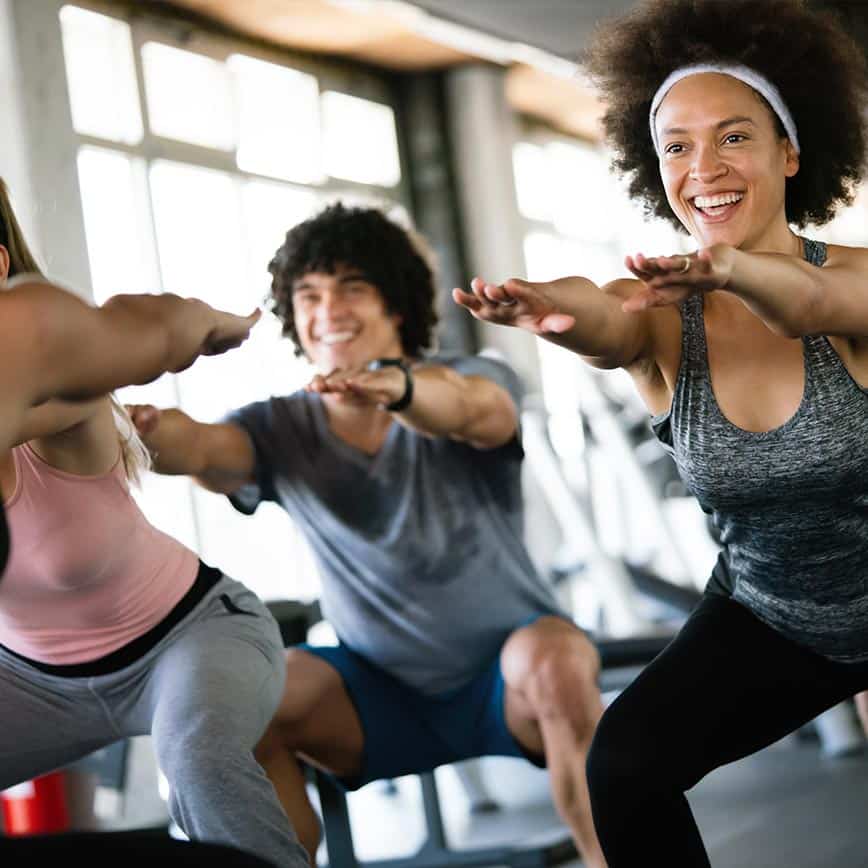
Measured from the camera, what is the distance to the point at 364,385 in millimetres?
2307

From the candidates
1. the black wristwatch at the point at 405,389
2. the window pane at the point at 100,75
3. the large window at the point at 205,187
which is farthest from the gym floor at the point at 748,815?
the window pane at the point at 100,75

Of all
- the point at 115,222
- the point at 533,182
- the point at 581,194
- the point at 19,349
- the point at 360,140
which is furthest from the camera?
the point at 581,194

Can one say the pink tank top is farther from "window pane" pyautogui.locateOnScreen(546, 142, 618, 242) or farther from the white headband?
"window pane" pyautogui.locateOnScreen(546, 142, 618, 242)

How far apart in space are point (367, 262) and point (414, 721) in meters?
0.92

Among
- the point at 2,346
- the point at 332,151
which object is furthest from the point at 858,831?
the point at 332,151

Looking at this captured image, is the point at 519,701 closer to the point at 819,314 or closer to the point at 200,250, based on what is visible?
the point at 819,314

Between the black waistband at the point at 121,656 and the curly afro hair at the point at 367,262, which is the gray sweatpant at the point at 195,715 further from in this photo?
the curly afro hair at the point at 367,262

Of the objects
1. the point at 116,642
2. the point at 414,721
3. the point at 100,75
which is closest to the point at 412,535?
the point at 414,721

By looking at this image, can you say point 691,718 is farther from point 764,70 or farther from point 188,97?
point 188,97

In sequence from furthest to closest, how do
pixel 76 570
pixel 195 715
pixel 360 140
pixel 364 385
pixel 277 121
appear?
pixel 360 140
pixel 277 121
pixel 364 385
pixel 76 570
pixel 195 715

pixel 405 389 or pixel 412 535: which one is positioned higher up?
pixel 405 389

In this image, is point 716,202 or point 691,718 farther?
point 716,202

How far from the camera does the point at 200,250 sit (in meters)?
6.46

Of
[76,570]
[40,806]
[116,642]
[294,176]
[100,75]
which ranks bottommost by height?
[40,806]
